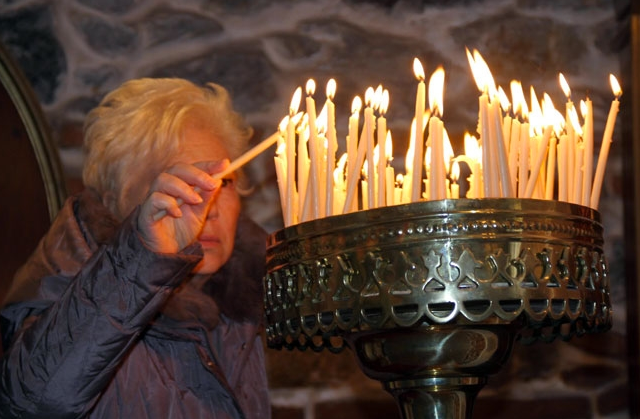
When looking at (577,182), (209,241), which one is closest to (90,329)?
(209,241)

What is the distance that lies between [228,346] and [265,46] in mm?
745

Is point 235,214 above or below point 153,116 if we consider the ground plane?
below

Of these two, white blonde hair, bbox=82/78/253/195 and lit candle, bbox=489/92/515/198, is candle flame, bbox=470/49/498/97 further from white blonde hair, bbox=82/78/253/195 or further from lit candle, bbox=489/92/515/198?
white blonde hair, bbox=82/78/253/195

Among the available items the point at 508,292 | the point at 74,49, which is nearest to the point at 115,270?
the point at 508,292

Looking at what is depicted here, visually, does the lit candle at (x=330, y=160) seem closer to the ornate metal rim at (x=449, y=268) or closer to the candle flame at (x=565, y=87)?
the ornate metal rim at (x=449, y=268)

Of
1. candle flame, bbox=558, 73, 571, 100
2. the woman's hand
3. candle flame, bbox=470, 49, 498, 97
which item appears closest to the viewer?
candle flame, bbox=470, 49, 498, 97

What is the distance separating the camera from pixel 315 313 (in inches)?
29.4

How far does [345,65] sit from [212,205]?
602 mm

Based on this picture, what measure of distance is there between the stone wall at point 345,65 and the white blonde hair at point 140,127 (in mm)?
377

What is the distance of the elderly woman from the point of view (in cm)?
115

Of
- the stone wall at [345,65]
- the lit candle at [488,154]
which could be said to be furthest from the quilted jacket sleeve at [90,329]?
the stone wall at [345,65]

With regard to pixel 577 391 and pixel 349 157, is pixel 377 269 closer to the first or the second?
pixel 349 157

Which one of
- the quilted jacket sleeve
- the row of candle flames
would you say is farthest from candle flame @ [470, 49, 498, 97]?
the quilted jacket sleeve

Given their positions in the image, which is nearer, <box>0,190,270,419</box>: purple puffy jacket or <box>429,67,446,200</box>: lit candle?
<box>429,67,446,200</box>: lit candle
